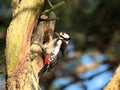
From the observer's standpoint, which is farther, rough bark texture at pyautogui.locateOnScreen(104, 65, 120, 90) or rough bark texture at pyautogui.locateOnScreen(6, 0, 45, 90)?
rough bark texture at pyautogui.locateOnScreen(104, 65, 120, 90)

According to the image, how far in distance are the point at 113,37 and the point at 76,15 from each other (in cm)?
56

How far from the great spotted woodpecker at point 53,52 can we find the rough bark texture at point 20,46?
33cm

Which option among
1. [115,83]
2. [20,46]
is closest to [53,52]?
[115,83]

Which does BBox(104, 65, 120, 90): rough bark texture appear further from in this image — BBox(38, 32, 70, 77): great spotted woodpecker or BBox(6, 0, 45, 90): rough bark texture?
BBox(6, 0, 45, 90): rough bark texture

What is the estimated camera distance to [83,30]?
5.26 m

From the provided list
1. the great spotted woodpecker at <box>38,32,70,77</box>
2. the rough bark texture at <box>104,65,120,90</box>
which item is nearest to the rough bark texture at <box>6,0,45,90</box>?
the great spotted woodpecker at <box>38,32,70,77</box>

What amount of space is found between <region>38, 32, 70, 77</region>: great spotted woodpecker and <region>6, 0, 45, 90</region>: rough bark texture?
333 mm

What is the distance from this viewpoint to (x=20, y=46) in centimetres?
163

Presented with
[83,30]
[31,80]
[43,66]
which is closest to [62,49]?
[43,66]

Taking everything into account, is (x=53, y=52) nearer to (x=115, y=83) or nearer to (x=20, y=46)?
(x=115, y=83)

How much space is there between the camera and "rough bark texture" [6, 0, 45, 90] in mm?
1614

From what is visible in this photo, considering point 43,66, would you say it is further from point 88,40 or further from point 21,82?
point 88,40

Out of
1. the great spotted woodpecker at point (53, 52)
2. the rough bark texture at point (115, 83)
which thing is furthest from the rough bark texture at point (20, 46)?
the rough bark texture at point (115, 83)

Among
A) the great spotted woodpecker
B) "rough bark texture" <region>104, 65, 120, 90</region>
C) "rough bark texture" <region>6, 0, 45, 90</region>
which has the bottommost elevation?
"rough bark texture" <region>104, 65, 120, 90</region>
